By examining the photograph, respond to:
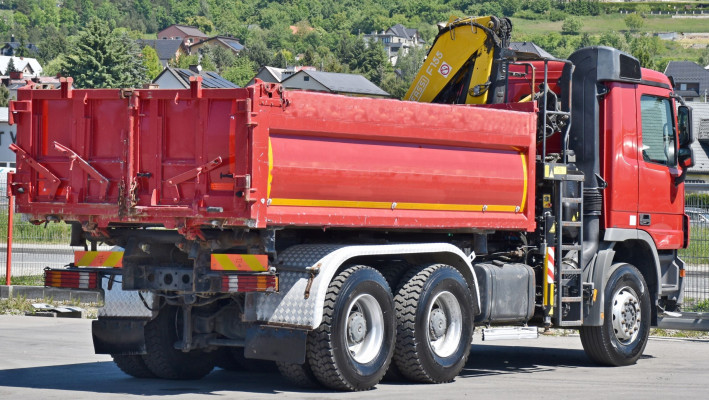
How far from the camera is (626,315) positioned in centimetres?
1406

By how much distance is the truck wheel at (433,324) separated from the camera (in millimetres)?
11436

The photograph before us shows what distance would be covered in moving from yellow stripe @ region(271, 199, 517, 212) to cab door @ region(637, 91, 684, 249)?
2.28 metres

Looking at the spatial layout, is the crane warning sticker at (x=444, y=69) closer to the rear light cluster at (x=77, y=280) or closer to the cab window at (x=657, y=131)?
the cab window at (x=657, y=131)

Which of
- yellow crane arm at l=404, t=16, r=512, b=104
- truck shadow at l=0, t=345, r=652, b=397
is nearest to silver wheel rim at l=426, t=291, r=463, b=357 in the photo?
truck shadow at l=0, t=345, r=652, b=397

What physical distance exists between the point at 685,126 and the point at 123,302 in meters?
7.16

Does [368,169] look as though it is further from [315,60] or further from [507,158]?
[315,60]

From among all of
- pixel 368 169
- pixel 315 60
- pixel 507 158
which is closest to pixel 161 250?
pixel 368 169

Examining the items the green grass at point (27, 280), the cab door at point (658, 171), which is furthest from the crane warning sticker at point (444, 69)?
the green grass at point (27, 280)

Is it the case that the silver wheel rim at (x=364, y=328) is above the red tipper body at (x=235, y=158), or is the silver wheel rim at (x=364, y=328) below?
below

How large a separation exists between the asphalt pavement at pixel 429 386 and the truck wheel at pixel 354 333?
177mm

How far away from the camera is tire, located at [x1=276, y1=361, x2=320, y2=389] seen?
35.3 ft

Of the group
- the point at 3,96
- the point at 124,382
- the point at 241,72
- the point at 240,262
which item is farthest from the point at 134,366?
the point at 241,72

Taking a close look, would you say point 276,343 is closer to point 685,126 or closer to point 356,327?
point 356,327

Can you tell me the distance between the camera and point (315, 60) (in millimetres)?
179625
